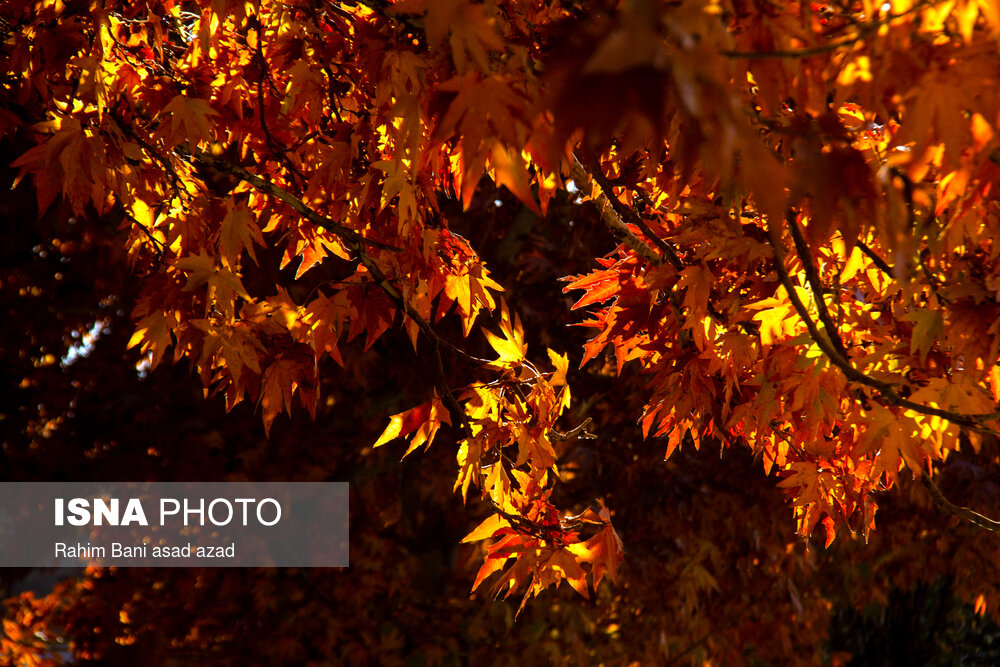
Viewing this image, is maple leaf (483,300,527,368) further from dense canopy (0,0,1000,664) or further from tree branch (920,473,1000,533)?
tree branch (920,473,1000,533)

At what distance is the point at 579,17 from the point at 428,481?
436 centimetres

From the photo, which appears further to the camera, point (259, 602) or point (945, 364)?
point (259, 602)

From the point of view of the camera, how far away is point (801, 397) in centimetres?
179

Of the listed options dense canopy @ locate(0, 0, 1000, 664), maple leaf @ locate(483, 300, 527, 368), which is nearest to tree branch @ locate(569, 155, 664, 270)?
dense canopy @ locate(0, 0, 1000, 664)

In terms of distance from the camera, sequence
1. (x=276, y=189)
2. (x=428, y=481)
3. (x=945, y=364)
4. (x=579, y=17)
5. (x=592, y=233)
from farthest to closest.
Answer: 1. (x=428, y=481)
2. (x=592, y=233)
3. (x=276, y=189)
4. (x=945, y=364)
5. (x=579, y=17)

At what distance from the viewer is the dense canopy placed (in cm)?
103

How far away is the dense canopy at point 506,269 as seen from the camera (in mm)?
1031

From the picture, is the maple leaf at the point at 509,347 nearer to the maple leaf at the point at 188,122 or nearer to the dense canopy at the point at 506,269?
the dense canopy at the point at 506,269

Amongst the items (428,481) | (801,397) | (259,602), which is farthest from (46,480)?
(801,397)

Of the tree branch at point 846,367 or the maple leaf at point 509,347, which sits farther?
the maple leaf at point 509,347

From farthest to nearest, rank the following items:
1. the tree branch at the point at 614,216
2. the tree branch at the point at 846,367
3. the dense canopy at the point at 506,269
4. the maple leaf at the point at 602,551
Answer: the maple leaf at the point at 602,551 < the tree branch at the point at 614,216 < the tree branch at the point at 846,367 < the dense canopy at the point at 506,269

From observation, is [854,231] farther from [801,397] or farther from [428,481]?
[428,481]

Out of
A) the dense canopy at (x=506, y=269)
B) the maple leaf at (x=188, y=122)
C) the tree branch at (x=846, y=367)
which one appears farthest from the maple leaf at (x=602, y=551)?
the maple leaf at (x=188, y=122)

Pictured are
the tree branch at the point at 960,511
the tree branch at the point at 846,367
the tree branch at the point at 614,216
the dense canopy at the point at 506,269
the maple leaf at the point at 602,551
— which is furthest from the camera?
the maple leaf at the point at 602,551
